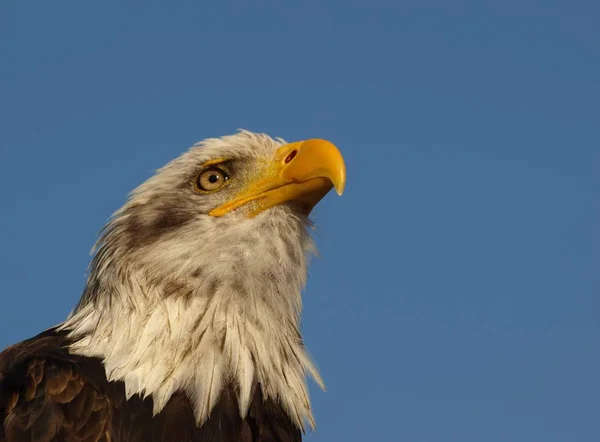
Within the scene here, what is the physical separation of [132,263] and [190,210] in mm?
512

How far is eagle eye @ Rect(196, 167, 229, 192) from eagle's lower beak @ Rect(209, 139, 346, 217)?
0.55 feet

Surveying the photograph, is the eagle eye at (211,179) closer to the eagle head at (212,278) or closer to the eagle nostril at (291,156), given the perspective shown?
the eagle head at (212,278)

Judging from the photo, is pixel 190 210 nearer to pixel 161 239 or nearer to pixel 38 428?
pixel 161 239

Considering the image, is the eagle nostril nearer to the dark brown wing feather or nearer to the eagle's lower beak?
the eagle's lower beak

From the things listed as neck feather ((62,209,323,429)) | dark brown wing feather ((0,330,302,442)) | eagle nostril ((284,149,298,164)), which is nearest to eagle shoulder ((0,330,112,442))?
dark brown wing feather ((0,330,302,442))

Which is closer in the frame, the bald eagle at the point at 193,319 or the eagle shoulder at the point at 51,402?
the eagle shoulder at the point at 51,402

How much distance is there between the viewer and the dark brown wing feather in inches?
302

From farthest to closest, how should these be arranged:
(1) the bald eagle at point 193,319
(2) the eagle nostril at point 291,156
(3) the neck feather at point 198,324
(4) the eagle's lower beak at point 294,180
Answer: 1. (2) the eagle nostril at point 291,156
2. (4) the eagle's lower beak at point 294,180
3. (3) the neck feather at point 198,324
4. (1) the bald eagle at point 193,319

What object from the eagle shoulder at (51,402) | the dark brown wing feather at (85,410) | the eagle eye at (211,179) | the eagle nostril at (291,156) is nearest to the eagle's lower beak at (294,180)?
the eagle nostril at (291,156)

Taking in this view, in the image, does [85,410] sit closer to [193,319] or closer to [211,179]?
[193,319]

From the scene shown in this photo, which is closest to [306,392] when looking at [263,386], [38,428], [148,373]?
[263,386]

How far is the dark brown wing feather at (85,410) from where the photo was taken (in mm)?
7660

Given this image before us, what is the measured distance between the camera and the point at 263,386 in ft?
27.5

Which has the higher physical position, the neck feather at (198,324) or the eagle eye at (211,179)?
the eagle eye at (211,179)
